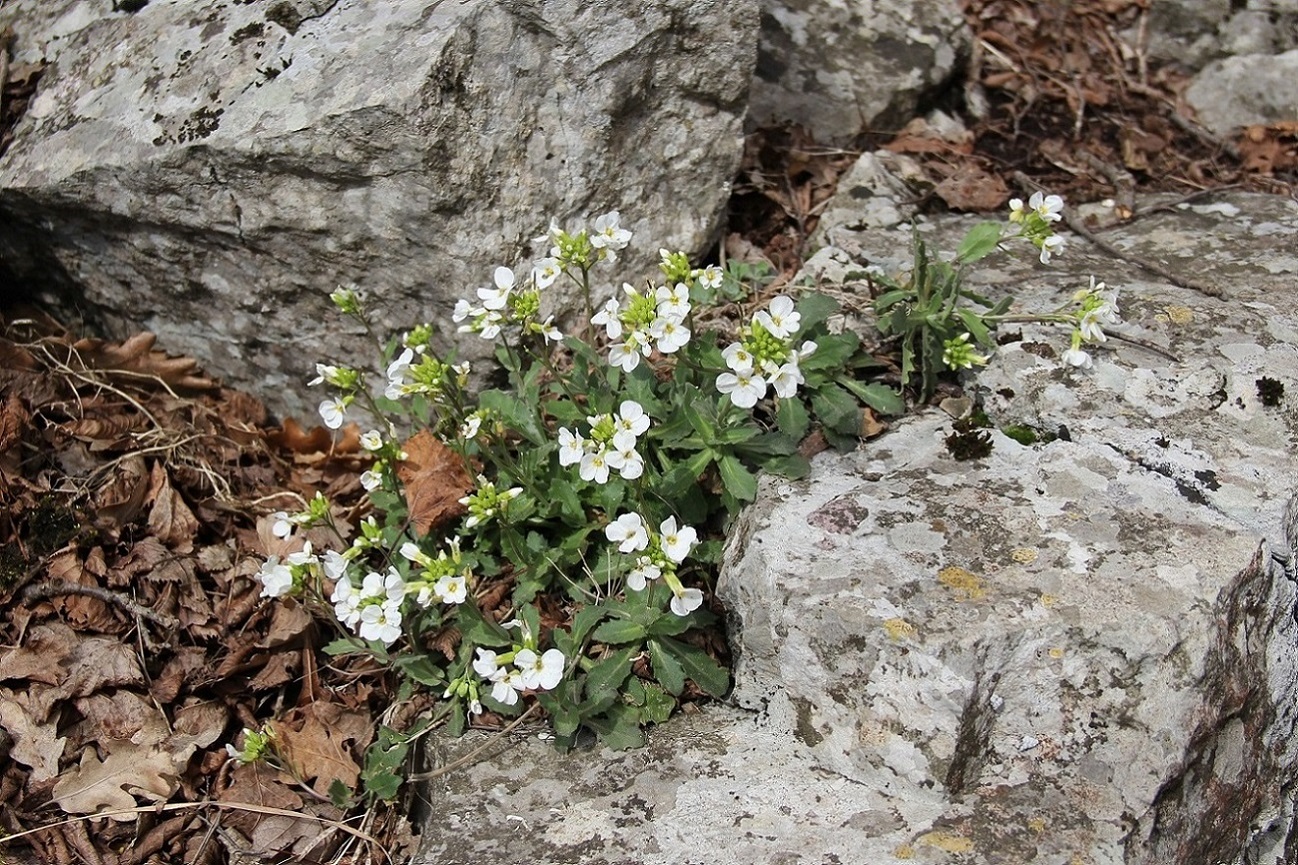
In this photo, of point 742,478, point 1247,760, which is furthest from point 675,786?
point 1247,760

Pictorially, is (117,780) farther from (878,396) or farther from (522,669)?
(878,396)

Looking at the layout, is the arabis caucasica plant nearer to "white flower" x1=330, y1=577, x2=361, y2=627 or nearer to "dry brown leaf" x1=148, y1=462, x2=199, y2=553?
"white flower" x1=330, y1=577, x2=361, y2=627

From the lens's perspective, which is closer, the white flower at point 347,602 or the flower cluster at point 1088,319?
the white flower at point 347,602

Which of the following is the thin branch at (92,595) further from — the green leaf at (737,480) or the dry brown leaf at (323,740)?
the green leaf at (737,480)

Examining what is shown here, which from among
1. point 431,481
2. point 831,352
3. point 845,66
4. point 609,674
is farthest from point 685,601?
point 845,66

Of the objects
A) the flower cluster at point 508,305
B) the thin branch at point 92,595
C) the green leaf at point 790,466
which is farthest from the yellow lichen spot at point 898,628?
the thin branch at point 92,595

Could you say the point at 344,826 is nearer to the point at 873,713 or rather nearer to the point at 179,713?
the point at 179,713
